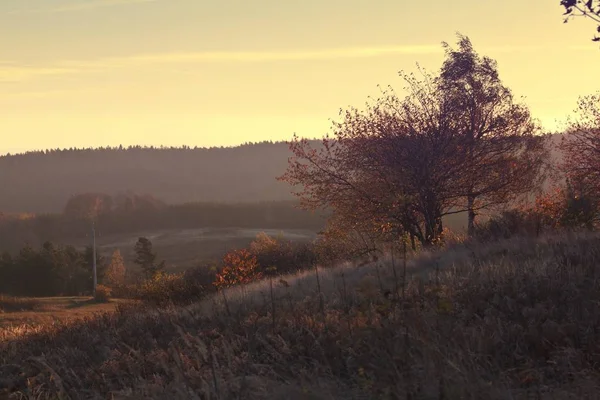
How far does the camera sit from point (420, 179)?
→ 2261 cm

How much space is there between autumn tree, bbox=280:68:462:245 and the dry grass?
13.1 metres

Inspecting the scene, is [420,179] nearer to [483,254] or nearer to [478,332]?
[483,254]

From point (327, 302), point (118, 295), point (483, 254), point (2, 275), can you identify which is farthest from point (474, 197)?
point (2, 275)

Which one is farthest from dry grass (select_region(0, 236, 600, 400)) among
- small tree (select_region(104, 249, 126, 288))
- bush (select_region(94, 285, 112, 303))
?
small tree (select_region(104, 249, 126, 288))

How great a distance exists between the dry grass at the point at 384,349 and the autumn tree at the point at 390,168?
13.1 metres

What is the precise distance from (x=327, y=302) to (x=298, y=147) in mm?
16321

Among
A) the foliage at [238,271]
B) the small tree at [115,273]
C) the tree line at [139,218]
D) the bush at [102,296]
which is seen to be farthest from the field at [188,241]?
the foliage at [238,271]

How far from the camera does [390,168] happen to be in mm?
22766

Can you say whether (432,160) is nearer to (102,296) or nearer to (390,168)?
(390,168)

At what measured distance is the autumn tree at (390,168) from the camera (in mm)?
22688

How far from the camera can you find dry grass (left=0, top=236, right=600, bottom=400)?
4.59m

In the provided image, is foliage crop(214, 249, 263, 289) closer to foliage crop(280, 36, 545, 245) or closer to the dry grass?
foliage crop(280, 36, 545, 245)

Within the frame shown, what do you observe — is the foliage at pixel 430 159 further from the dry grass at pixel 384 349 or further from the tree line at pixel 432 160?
the dry grass at pixel 384 349

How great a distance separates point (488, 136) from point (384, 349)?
69.9ft
